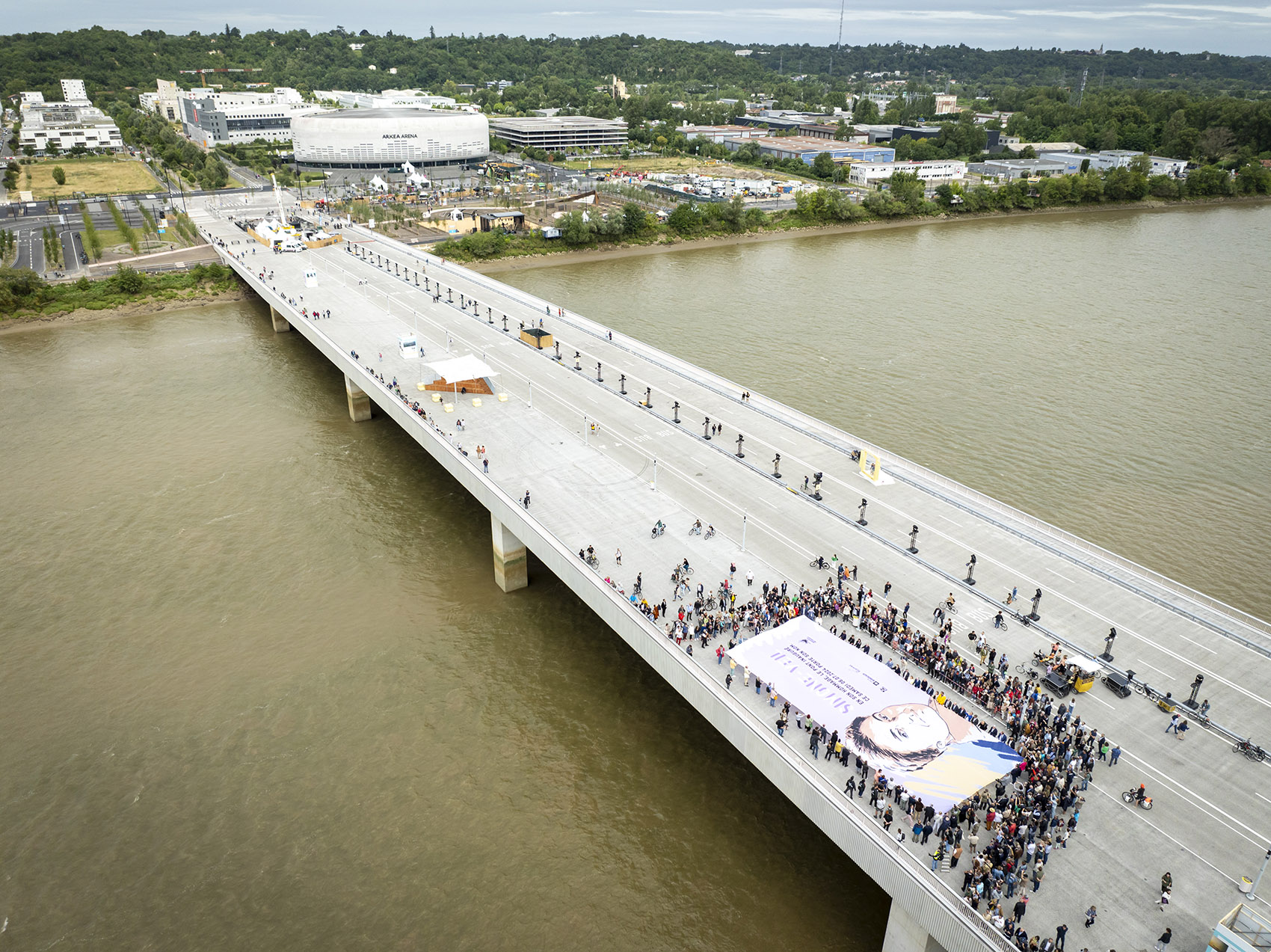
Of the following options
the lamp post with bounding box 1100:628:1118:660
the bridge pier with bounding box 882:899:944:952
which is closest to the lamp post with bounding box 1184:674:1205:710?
the lamp post with bounding box 1100:628:1118:660

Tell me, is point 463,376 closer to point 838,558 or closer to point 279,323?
point 838,558

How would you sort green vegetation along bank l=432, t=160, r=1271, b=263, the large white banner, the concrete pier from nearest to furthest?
the large white banner, the concrete pier, green vegetation along bank l=432, t=160, r=1271, b=263

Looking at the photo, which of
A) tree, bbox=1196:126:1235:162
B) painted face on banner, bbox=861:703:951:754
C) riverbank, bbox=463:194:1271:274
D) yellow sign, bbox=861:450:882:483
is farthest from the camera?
tree, bbox=1196:126:1235:162

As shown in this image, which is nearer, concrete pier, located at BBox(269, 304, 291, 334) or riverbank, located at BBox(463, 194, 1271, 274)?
concrete pier, located at BBox(269, 304, 291, 334)

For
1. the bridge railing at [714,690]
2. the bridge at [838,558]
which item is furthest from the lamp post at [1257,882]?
the bridge railing at [714,690]

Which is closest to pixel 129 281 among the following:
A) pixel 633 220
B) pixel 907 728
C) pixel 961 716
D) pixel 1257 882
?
pixel 633 220

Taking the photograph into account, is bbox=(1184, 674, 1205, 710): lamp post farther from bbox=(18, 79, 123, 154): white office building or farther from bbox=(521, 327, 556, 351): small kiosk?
bbox=(18, 79, 123, 154): white office building

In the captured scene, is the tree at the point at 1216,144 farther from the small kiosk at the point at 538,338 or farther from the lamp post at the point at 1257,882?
the lamp post at the point at 1257,882
